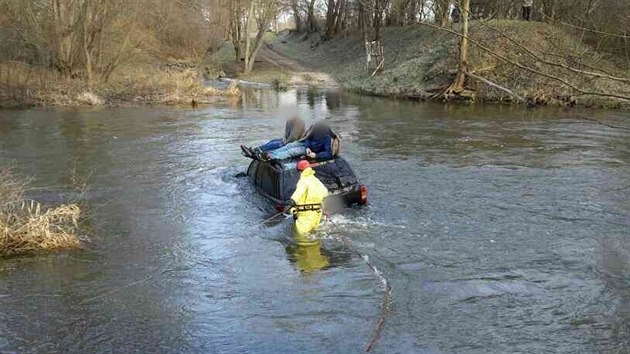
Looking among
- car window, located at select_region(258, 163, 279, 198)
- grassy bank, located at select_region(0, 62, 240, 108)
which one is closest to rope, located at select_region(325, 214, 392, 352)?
car window, located at select_region(258, 163, 279, 198)

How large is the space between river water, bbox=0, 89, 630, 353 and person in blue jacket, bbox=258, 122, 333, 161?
114 centimetres

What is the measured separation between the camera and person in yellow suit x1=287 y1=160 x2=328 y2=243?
9.88 metres

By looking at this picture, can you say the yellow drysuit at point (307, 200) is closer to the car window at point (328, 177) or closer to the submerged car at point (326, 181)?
the submerged car at point (326, 181)

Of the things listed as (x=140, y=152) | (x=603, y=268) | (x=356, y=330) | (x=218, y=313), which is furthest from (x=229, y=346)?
(x=140, y=152)

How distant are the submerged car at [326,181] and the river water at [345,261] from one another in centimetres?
36

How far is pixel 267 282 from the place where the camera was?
8352 mm

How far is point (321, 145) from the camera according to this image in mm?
11883

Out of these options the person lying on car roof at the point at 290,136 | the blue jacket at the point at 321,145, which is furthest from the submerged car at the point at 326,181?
the person lying on car roof at the point at 290,136

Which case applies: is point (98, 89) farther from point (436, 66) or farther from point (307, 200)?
point (307, 200)

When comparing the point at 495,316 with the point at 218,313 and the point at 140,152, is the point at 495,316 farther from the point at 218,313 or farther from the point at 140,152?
the point at 140,152

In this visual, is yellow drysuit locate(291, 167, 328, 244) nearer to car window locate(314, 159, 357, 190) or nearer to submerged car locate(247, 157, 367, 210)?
submerged car locate(247, 157, 367, 210)

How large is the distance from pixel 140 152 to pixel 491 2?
21.3 meters

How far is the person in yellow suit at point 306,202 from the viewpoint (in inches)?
389

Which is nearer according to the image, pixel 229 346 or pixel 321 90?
pixel 229 346
